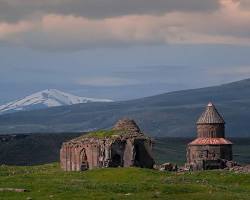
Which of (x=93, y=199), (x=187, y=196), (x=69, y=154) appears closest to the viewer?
(x=93, y=199)

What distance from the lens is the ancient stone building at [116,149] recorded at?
91.2 meters

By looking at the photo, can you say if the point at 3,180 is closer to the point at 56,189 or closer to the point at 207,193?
the point at 56,189

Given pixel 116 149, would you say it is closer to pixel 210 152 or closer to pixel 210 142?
pixel 210 152

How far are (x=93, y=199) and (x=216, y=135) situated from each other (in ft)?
228

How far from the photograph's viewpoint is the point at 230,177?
6919 centimetres

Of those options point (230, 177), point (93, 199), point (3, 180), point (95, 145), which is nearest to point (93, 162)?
point (95, 145)

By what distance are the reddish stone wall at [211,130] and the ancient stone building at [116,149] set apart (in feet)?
56.1

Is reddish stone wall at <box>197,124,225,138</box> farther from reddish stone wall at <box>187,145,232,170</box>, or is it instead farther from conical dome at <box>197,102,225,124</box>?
reddish stone wall at <box>187,145,232,170</box>

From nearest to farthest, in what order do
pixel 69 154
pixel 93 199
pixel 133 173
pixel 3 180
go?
1. pixel 93 199
2. pixel 3 180
3. pixel 133 173
4. pixel 69 154

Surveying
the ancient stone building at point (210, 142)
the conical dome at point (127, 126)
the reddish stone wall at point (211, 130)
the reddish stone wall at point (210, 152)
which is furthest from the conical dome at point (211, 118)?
the conical dome at point (127, 126)

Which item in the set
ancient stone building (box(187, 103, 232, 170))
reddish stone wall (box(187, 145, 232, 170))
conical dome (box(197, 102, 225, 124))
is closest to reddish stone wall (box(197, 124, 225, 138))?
ancient stone building (box(187, 103, 232, 170))

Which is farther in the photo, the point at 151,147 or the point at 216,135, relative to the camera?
the point at 216,135

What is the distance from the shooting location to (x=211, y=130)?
111 meters

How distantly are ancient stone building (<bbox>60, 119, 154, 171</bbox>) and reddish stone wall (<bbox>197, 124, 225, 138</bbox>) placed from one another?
17.1 meters
